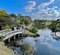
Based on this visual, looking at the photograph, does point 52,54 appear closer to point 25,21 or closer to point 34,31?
point 34,31

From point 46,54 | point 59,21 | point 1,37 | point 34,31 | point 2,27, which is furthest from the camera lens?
point 59,21

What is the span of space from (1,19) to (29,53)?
3068 cm

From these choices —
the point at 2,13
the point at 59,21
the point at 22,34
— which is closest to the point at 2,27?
the point at 22,34

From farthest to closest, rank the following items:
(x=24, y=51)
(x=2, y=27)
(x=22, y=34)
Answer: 1. (x=22, y=34)
2. (x=2, y=27)
3. (x=24, y=51)

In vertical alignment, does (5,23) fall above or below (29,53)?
above

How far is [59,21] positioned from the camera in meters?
106

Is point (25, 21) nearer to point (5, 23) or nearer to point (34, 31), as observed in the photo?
point (34, 31)

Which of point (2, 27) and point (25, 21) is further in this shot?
point (25, 21)

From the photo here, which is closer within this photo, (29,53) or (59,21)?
(29,53)

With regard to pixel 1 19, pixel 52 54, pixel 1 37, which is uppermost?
pixel 1 19

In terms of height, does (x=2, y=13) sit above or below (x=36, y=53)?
above

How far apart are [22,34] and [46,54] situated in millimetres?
28995

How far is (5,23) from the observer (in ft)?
164

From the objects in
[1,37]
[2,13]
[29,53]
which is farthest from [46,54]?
[2,13]
